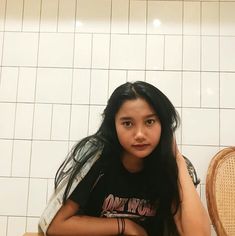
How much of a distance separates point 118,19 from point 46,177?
2.93 ft

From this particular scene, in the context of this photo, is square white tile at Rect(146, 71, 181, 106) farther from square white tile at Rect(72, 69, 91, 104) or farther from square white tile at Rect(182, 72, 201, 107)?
square white tile at Rect(72, 69, 91, 104)

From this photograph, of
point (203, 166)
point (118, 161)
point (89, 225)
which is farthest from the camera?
point (203, 166)

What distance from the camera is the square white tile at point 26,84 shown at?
5.27 ft

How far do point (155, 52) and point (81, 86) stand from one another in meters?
0.42

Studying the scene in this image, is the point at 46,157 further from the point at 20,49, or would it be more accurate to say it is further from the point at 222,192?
the point at 222,192

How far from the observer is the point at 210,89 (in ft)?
5.19

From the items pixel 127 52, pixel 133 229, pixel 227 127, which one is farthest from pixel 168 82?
pixel 133 229

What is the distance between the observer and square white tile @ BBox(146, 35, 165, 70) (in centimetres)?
160

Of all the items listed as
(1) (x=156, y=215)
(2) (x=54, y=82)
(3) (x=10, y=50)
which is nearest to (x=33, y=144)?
(2) (x=54, y=82)

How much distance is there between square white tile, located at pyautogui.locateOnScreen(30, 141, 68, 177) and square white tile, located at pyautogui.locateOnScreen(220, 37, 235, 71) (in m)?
0.90

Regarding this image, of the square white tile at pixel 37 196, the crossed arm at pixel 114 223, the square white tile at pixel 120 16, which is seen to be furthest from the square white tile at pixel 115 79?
the crossed arm at pixel 114 223

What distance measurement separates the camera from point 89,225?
1002mm

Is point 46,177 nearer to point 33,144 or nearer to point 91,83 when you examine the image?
point 33,144

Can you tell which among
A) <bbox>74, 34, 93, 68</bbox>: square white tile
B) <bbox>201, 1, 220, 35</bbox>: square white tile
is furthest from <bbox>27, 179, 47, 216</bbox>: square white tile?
<bbox>201, 1, 220, 35</bbox>: square white tile
